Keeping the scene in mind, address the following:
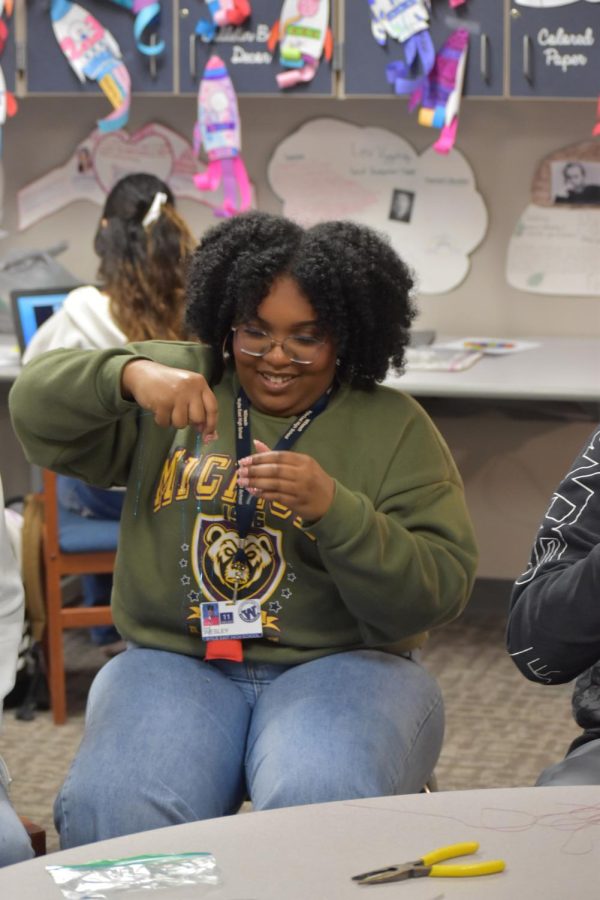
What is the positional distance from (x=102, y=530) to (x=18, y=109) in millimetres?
1589

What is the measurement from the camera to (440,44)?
11.3 feet

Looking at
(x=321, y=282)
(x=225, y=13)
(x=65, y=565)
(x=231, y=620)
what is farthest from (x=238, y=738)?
(x=225, y=13)

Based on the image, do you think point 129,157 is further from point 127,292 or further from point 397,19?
point 127,292

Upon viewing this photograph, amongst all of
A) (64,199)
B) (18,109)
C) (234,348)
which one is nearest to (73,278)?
(64,199)

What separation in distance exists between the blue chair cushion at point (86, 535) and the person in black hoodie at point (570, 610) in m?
1.62

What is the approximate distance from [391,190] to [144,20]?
845mm

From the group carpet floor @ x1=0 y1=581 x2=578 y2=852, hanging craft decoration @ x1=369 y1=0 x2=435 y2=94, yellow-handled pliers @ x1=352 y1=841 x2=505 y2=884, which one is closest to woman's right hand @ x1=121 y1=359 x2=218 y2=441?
yellow-handled pliers @ x1=352 y1=841 x2=505 y2=884

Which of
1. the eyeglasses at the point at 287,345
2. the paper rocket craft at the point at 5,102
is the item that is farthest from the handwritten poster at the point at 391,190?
the eyeglasses at the point at 287,345

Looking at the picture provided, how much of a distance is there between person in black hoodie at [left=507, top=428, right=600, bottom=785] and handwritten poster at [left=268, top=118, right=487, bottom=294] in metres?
2.33

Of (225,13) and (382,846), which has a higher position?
(225,13)

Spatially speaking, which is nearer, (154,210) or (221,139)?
(154,210)

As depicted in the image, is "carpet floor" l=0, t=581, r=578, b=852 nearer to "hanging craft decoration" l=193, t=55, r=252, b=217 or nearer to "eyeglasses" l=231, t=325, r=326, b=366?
"eyeglasses" l=231, t=325, r=326, b=366

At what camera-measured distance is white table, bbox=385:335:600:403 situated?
3.18 meters

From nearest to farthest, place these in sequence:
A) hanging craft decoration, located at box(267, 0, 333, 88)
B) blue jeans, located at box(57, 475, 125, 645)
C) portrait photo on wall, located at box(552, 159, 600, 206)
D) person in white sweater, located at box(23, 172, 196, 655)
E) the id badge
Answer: the id badge → person in white sweater, located at box(23, 172, 196, 655) → blue jeans, located at box(57, 475, 125, 645) → hanging craft decoration, located at box(267, 0, 333, 88) → portrait photo on wall, located at box(552, 159, 600, 206)
